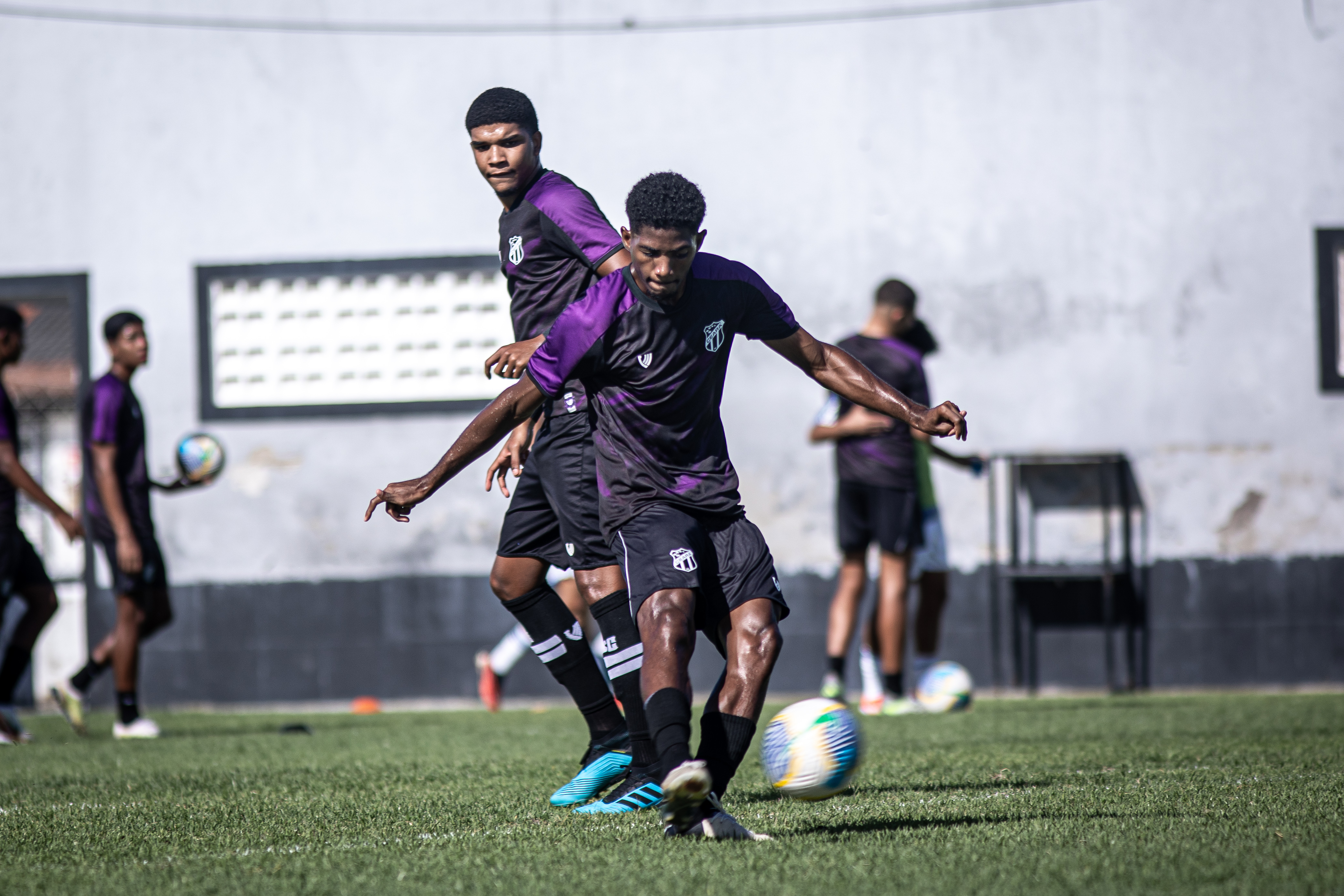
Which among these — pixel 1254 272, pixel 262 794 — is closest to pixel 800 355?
pixel 262 794

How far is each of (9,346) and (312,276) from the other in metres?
3.23

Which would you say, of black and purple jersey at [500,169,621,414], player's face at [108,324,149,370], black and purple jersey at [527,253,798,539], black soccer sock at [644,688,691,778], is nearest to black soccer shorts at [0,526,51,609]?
player's face at [108,324,149,370]

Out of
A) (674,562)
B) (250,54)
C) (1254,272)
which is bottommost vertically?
(674,562)

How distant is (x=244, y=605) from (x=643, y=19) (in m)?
5.18

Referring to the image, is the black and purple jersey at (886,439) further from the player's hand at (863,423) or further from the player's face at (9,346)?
the player's face at (9,346)

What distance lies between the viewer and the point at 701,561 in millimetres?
4074

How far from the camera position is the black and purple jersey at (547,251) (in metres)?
4.69

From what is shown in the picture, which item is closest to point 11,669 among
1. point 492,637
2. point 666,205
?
point 492,637

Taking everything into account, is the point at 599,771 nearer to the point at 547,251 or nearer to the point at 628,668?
the point at 628,668

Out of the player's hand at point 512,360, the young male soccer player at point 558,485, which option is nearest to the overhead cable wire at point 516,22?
the young male soccer player at point 558,485

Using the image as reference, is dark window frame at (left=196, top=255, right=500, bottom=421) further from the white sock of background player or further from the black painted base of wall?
the white sock of background player

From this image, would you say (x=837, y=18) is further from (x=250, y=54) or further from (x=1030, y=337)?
(x=250, y=54)

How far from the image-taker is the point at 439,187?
1128 cm

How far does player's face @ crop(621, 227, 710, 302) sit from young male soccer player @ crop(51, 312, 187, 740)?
493cm
